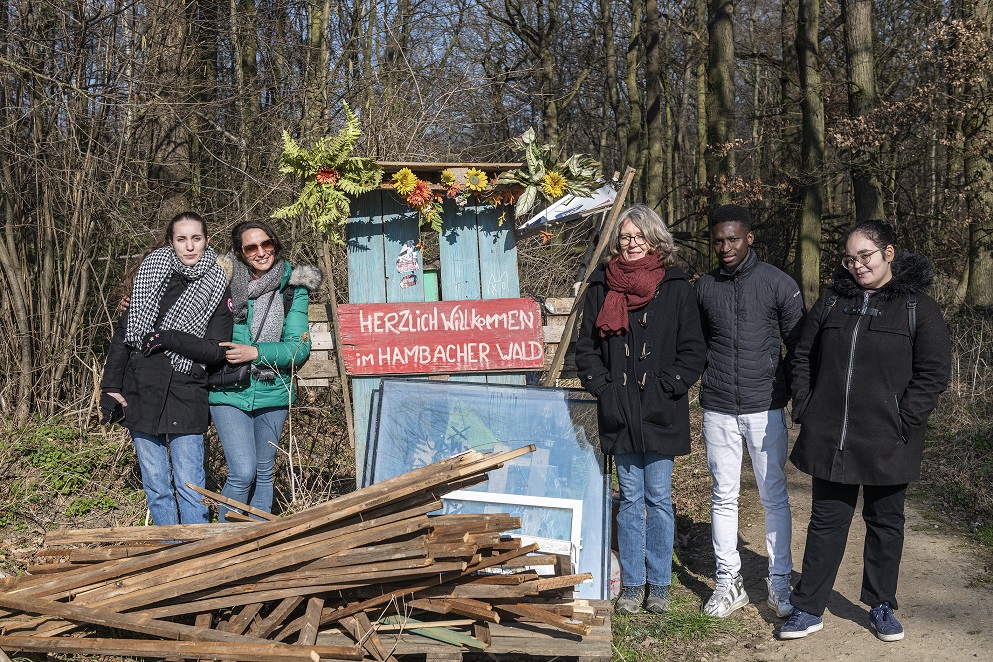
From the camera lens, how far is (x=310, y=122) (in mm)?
8516

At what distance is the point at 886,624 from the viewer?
13.4ft

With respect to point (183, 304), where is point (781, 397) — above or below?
below

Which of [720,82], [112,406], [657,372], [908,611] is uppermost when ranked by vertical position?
Answer: [720,82]

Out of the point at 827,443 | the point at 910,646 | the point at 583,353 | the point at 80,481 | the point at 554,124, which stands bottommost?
the point at 910,646

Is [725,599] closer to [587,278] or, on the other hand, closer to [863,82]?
[587,278]

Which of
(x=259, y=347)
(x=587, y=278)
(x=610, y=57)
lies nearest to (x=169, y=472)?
(x=259, y=347)

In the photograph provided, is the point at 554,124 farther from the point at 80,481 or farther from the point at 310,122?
the point at 80,481

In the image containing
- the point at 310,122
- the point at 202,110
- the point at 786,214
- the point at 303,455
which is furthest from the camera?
the point at 786,214

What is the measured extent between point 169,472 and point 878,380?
3.52 metres

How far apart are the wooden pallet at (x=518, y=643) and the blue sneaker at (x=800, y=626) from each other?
1.00 m

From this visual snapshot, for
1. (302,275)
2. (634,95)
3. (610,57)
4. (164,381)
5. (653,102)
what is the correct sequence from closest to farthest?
1. (164,381)
2. (302,275)
3. (653,102)
4. (634,95)
5. (610,57)

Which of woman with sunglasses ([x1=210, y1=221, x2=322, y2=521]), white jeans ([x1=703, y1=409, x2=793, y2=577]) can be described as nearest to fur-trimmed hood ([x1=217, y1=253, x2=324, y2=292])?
woman with sunglasses ([x1=210, y1=221, x2=322, y2=521])

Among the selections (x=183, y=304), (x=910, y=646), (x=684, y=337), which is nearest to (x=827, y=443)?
(x=684, y=337)

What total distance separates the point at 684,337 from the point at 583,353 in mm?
507
